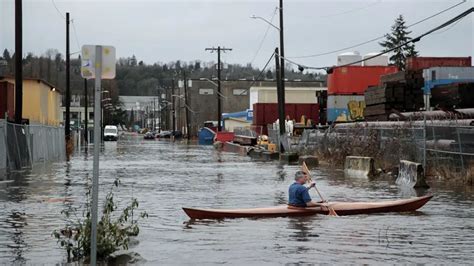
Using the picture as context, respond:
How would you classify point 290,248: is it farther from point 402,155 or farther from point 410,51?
point 410,51

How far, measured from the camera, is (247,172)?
29.6m

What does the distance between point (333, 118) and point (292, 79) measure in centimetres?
6415

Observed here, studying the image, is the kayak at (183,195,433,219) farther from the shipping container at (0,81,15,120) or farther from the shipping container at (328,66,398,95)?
the shipping container at (328,66,398,95)

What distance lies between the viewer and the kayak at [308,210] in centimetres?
1361

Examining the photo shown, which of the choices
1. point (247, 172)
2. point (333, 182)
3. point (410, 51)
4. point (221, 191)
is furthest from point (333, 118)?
point (410, 51)

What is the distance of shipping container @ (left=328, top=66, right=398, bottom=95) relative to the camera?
53.7m

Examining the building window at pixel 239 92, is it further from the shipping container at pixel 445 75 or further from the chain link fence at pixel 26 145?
the shipping container at pixel 445 75

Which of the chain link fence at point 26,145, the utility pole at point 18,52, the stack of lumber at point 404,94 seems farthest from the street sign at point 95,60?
the stack of lumber at point 404,94

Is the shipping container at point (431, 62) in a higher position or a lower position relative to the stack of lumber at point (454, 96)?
higher

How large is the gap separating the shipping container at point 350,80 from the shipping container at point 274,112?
1442 cm

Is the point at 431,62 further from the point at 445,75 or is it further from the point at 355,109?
the point at 445,75

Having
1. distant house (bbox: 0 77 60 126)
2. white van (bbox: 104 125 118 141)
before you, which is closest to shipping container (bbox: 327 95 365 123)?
distant house (bbox: 0 77 60 126)

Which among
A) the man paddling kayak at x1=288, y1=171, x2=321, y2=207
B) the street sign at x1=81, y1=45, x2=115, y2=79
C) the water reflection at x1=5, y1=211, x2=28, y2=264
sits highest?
the street sign at x1=81, y1=45, x2=115, y2=79

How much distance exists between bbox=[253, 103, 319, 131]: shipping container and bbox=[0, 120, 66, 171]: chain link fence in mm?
29821
